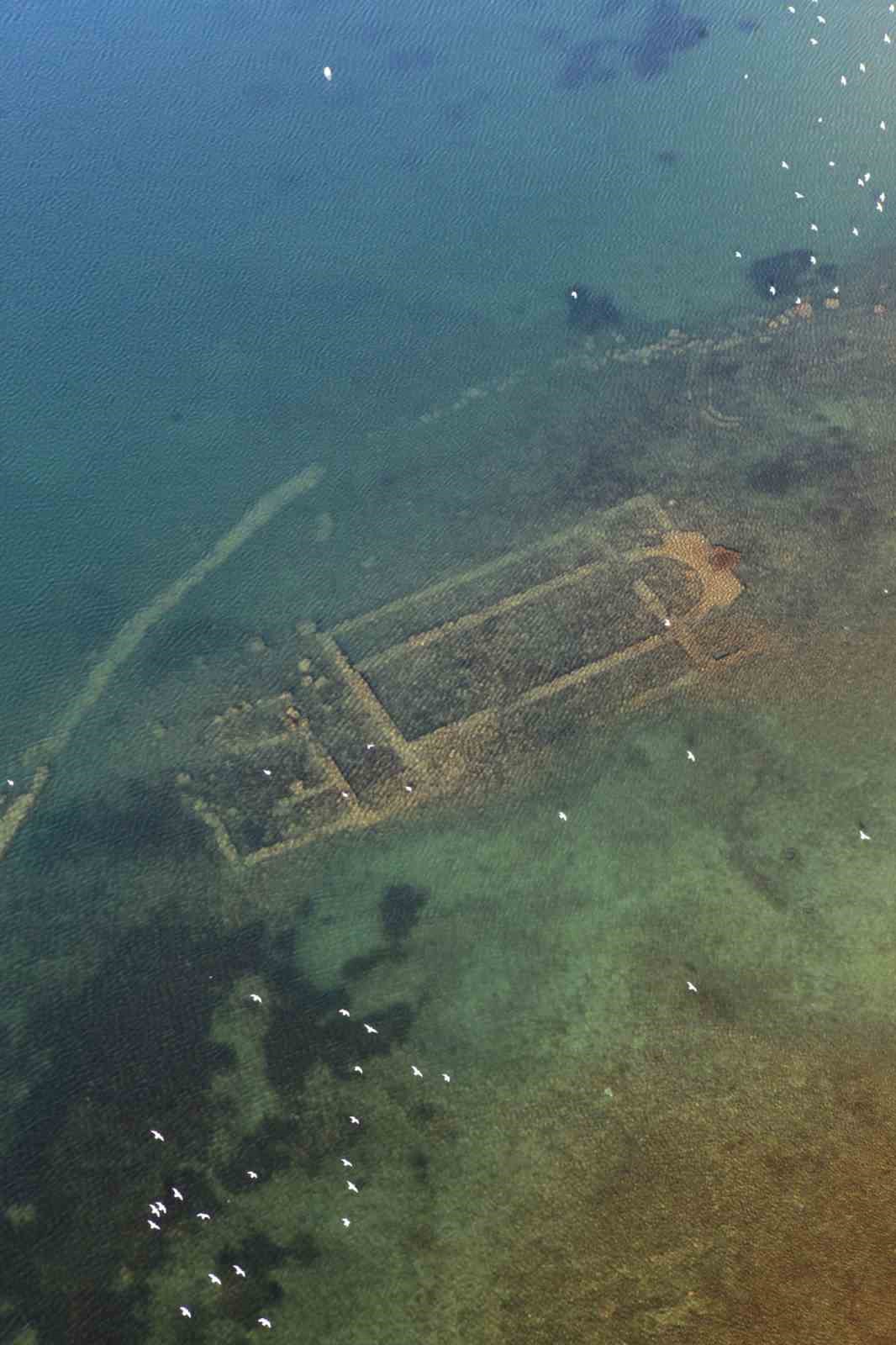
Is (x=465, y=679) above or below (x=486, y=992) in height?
above

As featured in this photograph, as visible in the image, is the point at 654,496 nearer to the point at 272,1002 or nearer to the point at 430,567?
the point at 430,567

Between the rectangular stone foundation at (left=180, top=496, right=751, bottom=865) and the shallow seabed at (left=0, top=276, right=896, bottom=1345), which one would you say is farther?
the rectangular stone foundation at (left=180, top=496, right=751, bottom=865)

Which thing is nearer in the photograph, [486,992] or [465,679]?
[486,992]

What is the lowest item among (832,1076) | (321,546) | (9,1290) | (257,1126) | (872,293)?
(9,1290)

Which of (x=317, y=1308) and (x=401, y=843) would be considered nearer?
(x=317, y=1308)

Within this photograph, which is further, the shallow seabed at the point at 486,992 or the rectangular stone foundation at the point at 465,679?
the rectangular stone foundation at the point at 465,679

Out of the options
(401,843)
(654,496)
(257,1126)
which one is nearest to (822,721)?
(654,496)

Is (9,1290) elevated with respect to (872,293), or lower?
lower

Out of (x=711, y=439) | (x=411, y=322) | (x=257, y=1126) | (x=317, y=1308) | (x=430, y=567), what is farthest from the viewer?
(x=411, y=322)
